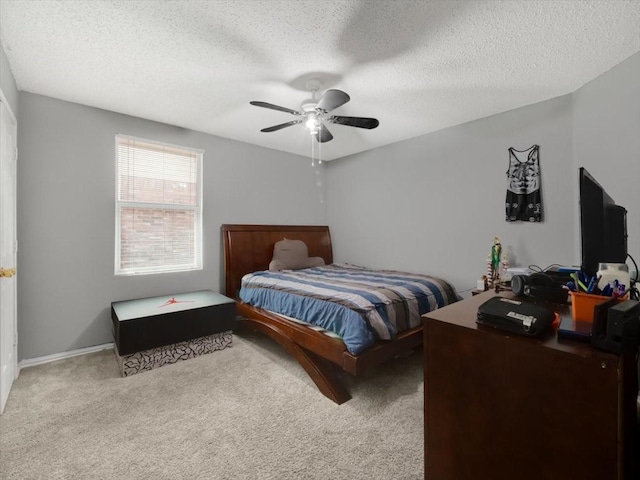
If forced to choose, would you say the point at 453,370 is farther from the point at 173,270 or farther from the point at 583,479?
the point at 173,270

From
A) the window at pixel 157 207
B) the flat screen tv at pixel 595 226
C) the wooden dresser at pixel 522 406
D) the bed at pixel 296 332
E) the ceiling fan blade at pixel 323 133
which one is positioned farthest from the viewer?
the window at pixel 157 207

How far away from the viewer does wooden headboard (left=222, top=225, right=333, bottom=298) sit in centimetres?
385

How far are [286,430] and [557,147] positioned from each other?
335cm

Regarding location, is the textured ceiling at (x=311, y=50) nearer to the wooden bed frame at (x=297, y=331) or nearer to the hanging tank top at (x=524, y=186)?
the hanging tank top at (x=524, y=186)

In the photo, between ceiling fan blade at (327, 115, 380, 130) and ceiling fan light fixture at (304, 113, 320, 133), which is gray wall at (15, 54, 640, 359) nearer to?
ceiling fan blade at (327, 115, 380, 130)

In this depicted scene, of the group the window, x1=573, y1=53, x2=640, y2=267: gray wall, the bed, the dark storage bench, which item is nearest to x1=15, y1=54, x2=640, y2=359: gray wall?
x1=573, y1=53, x2=640, y2=267: gray wall

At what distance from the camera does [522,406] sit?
2.79 feet

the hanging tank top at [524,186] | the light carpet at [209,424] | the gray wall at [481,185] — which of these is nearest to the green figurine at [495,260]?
the gray wall at [481,185]

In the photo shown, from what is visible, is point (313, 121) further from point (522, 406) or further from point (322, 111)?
point (522, 406)

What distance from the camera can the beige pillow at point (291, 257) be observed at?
3920 millimetres

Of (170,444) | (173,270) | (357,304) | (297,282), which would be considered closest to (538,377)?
Answer: (357,304)

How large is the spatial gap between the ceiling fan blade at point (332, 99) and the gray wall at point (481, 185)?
6.48ft

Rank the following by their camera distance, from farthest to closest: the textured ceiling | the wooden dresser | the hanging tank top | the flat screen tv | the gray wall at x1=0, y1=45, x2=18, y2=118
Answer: the hanging tank top → the gray wall at x1=0, y1=45, x2=18, y2=118 → the textured ceiling → the flat screen tv → the wooden dresser

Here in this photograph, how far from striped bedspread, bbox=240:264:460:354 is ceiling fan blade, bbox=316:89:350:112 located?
1.50 metres
